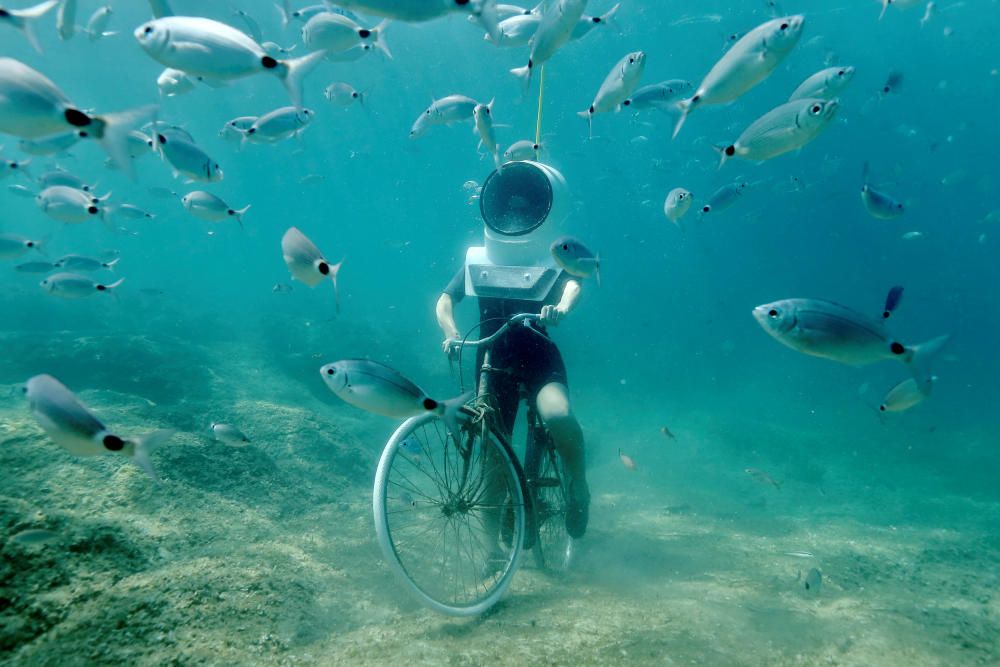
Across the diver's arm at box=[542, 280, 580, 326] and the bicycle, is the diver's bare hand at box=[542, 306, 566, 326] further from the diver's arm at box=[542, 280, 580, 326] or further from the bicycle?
the bicycle

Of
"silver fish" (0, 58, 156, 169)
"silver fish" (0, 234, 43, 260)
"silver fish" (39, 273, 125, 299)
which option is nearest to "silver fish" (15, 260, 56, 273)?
"silver fish" (0, 234, 43, 260)

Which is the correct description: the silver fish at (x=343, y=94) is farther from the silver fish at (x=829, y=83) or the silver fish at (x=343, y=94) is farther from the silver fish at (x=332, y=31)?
the silver fish at (x=829, y=83)

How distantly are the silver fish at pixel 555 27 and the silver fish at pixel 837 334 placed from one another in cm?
235

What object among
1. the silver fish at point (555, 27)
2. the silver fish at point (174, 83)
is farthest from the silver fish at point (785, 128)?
the silver fish at point (174, 83)

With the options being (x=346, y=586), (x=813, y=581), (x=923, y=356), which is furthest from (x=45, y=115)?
(x=813, y=581)

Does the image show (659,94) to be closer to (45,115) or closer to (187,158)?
(187,158)

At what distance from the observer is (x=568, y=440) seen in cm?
396

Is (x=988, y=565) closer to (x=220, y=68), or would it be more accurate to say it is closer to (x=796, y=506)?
(x=796, y=506)

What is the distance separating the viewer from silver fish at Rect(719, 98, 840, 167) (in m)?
2.78

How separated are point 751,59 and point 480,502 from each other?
3665 mm

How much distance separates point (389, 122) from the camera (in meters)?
56.3

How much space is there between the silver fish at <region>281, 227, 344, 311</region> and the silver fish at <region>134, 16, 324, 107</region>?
0.81 meters

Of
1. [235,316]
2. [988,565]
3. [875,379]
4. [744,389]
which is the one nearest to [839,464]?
[988,565]

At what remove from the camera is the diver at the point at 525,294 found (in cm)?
412
